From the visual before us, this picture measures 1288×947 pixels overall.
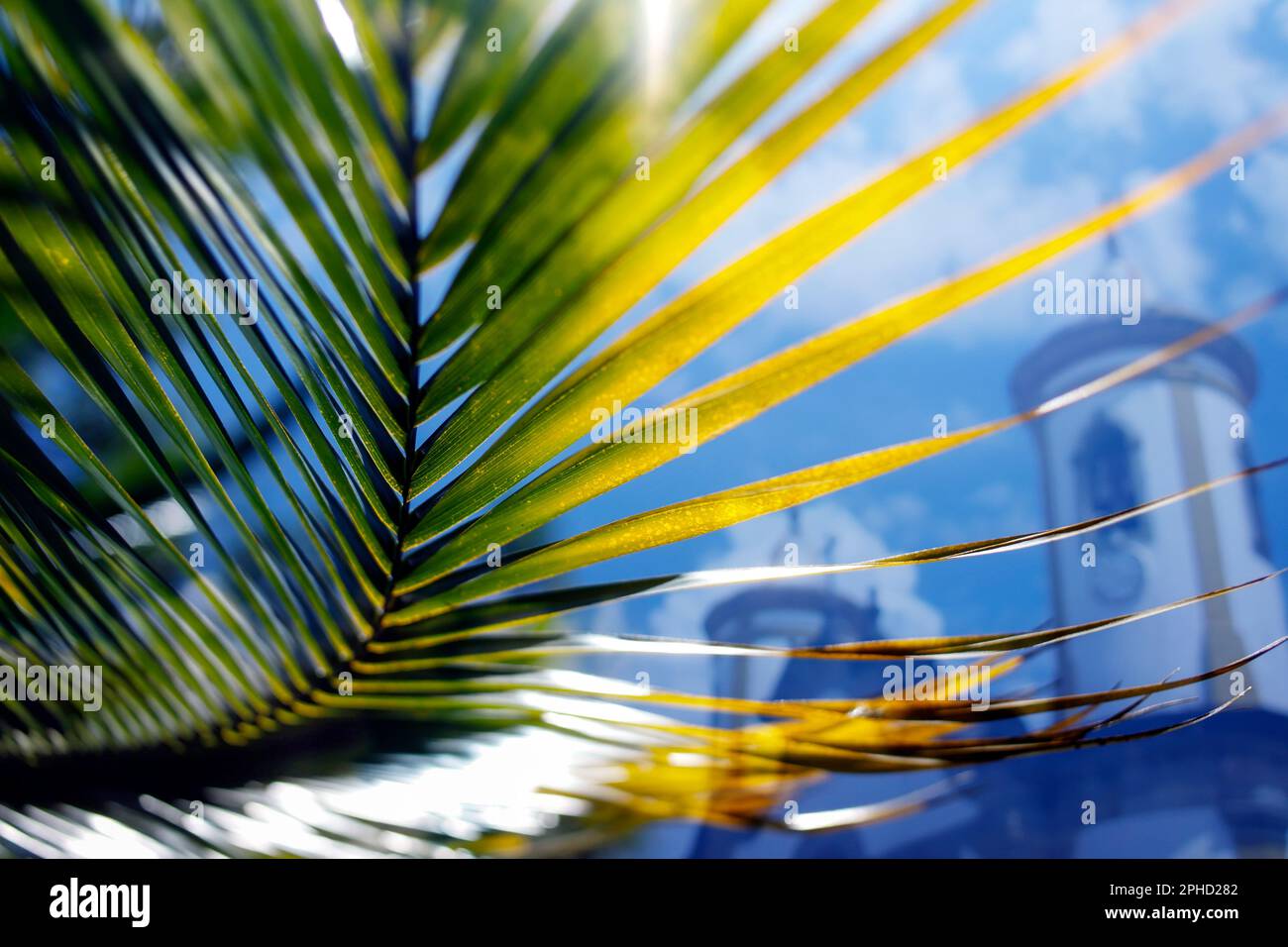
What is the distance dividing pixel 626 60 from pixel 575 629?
0.35 meters

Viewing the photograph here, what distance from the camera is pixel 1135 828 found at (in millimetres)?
10352

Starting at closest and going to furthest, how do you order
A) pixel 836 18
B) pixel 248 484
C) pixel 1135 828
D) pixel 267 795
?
1. pixel 836 18
2. pixel 248 484
3. pixel 267 795
4. pixel 1135 828

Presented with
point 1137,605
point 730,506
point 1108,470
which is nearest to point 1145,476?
point 1108,470

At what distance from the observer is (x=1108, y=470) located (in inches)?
458

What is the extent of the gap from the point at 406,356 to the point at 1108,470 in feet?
44.5

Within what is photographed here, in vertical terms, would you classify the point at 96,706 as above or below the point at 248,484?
below

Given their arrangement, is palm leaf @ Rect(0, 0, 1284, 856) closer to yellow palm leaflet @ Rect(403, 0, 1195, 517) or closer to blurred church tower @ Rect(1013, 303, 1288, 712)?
yellow palm leaflet @ Rect(403, 0, 1195, 517)

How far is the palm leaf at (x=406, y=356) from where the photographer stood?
0.25m

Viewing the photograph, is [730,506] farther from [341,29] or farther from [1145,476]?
[1145,476]

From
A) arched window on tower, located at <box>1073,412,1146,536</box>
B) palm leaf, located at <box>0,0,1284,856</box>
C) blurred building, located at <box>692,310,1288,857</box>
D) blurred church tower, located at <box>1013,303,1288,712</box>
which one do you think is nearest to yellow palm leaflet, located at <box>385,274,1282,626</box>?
palm leaf, located at <box>0,0,1284,856</box>

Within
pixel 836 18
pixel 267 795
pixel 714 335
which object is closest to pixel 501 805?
pixel 267 795

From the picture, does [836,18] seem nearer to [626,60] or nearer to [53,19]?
[626,60]

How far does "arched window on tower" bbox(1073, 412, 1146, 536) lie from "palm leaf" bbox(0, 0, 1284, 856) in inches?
500

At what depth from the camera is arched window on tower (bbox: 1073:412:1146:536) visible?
11398mm
